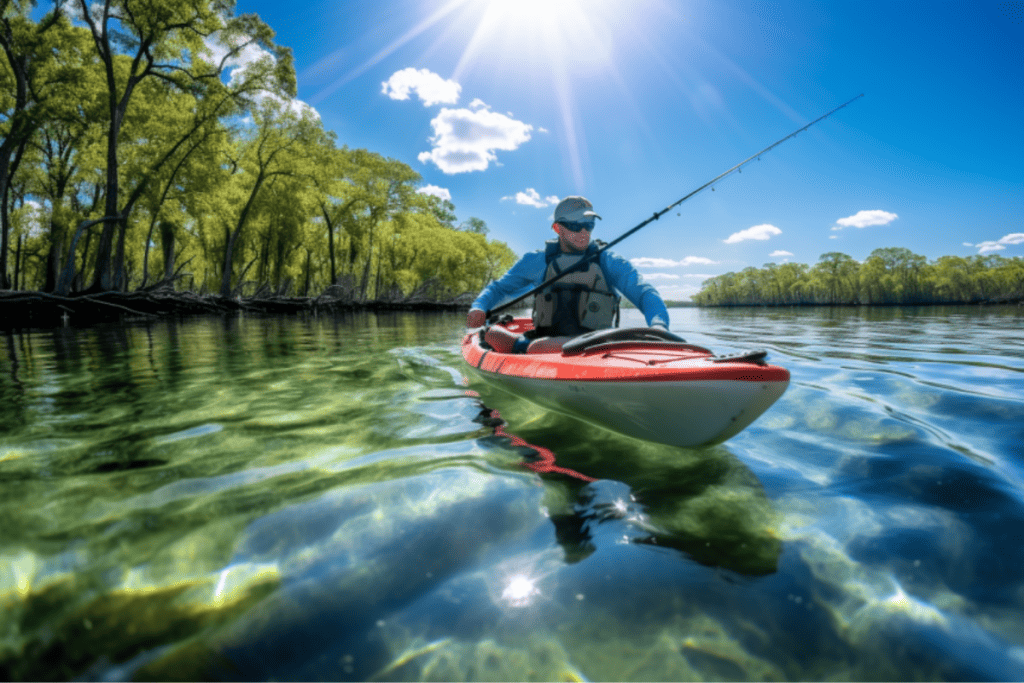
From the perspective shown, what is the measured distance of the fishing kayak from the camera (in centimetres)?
262

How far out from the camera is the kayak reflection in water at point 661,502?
2.18m

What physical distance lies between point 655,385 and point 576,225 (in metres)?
2.74

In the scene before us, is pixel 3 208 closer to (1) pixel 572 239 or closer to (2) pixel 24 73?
(2) pixel 24 73

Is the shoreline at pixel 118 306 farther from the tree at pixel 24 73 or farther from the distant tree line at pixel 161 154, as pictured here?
the tree at pixel 24 73

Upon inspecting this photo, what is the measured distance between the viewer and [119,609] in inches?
67.9

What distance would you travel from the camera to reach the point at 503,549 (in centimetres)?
216

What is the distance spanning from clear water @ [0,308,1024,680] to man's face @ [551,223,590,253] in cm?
212

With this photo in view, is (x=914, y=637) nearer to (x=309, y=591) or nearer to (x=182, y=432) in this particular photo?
(x=309, y=591)

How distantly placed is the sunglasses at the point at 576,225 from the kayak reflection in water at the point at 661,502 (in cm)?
243

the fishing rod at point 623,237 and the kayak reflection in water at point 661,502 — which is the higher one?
the fishing rod at point 623,237

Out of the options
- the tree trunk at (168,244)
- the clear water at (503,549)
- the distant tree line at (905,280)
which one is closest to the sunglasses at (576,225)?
the clear water at (503,549)

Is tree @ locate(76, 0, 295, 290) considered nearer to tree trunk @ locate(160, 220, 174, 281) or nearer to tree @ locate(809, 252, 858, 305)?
tree trunk @ locate(160, 220, 174, 281)

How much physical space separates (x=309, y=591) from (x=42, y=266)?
51.5 metres

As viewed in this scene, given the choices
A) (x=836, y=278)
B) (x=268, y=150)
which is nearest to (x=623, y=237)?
(x=268, y=150)
